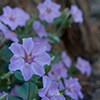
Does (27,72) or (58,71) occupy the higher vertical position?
(27,72)

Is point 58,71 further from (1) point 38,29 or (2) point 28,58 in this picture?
(2) point 28,58

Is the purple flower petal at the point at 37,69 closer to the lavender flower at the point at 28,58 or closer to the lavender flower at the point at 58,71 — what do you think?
the lavender flower at the point at 28,58

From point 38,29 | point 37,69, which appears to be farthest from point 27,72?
point 38,29

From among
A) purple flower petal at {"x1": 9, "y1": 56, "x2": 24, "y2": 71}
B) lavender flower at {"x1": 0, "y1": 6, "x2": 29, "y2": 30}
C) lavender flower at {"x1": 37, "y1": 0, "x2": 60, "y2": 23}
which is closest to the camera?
purple flower petal at {"x1": 9, "y1": 56, "x2": 24, "y2": 71}

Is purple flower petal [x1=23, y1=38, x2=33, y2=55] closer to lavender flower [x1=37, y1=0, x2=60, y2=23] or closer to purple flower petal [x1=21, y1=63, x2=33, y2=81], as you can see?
purple flower petal [x1=21, y1=63, x2=33, y2=81]

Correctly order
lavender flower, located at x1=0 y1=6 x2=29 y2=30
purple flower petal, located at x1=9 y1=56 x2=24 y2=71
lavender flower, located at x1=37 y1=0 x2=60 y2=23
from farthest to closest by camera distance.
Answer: lavender flower, located at x1=37 y1=0 x2=60 y2=23 < lavender flower, located at x1=0 y1=6 x2=29 y2=30 < purple flower petal, located at x1=9 y1=56 x2=24 y2=71

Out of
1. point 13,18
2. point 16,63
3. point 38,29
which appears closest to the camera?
point 16,63

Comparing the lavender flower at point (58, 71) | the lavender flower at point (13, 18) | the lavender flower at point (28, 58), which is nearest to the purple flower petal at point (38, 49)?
the lavender flower at point (28, 58)

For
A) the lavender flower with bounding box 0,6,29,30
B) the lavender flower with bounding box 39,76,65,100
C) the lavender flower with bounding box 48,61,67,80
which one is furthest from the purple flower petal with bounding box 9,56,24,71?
the lavender flower with bounding box 48,61,67,80
